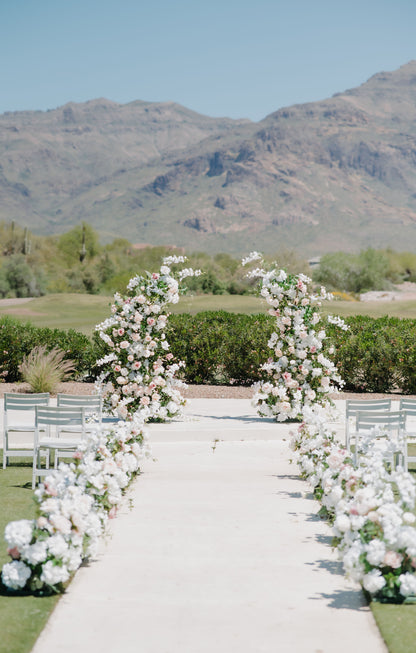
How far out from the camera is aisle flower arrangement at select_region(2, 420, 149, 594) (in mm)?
4984

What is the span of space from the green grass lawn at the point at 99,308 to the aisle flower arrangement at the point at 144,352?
2292 cm

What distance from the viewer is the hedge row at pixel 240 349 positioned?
16.4 meters

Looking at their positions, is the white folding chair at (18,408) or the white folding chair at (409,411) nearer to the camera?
the white folding chair at (409,411)

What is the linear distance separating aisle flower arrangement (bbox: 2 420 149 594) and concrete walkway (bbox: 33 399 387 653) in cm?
20

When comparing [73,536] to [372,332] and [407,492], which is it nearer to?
[407,492]

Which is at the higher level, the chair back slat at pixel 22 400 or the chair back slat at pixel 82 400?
the chair back slat at pixel 22 400

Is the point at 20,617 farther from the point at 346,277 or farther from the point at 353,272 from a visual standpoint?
the point at 353,272

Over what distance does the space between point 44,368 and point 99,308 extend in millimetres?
29602

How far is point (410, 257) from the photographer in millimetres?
95125

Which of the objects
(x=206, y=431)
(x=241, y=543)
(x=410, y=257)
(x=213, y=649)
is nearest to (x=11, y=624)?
(x=213, y=649)

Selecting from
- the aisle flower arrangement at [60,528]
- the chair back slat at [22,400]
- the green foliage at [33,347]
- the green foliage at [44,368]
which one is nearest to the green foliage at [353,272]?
the green foliage at [33,347]

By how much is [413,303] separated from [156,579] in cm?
4272

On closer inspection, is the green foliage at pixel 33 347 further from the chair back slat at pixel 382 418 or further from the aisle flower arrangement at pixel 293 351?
the chair back slat at pixel 382 418

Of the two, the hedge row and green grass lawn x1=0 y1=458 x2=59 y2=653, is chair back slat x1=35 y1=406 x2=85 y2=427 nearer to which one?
green grass lawn x1=0 y1=458 x2=59 y2=653
